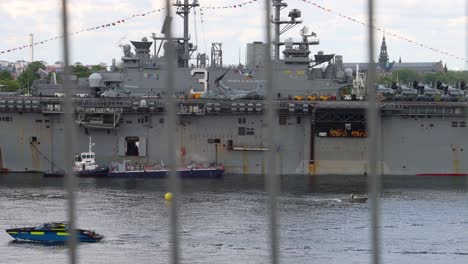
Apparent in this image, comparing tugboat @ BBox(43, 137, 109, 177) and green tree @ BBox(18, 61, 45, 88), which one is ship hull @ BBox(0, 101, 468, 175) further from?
green tree @ BBox(18, 61, 45, 88)

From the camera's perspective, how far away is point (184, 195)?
25.8 metres

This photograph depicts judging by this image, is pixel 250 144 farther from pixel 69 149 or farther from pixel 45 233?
pixel 69 149

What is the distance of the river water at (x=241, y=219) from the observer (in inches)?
663

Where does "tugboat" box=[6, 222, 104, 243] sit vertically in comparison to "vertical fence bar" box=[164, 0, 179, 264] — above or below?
below

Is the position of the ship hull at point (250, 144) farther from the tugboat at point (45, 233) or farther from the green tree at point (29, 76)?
the green tree at point (29, 76)

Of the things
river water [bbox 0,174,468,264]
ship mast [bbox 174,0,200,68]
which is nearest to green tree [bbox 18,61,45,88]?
ship mast [bbox 174,0,200,68]

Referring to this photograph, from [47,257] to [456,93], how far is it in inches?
952

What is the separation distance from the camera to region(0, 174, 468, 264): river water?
55.3ft

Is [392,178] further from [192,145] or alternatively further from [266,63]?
[266,63]

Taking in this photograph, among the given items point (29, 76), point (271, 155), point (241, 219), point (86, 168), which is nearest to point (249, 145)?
A: point (86, 168)

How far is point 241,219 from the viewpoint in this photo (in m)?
20.9

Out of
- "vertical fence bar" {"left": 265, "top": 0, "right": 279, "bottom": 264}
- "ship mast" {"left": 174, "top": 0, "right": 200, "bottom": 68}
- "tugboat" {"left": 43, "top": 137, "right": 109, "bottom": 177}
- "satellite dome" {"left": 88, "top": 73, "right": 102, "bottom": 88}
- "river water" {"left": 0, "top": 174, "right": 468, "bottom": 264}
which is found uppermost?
"ship mast" {"left": 174, "top": 0, "right": 200, "bottom": 68}

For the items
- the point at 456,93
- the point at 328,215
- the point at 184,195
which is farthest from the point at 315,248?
the point at 456,93

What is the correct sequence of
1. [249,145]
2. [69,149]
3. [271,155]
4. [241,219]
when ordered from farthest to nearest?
[249,145] → [241,219] → [69,149] → [271,155]
